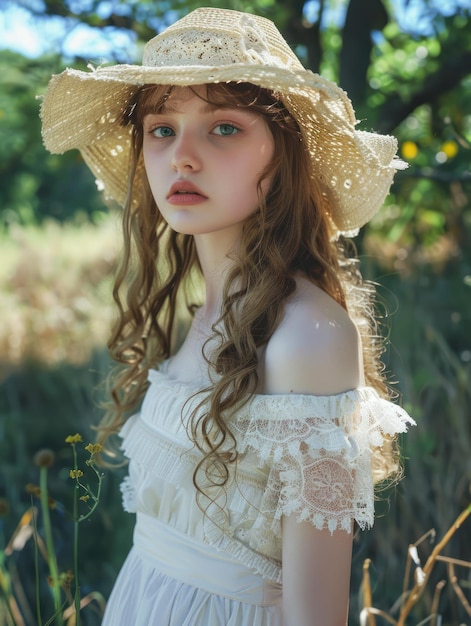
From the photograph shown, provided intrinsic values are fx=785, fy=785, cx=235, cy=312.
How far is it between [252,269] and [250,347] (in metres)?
0.21

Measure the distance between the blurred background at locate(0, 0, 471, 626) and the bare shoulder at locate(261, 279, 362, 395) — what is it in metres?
0.40

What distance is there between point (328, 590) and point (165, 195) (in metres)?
0.81

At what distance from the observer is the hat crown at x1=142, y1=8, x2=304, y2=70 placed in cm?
152

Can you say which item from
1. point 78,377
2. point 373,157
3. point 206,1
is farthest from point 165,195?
point 78,377

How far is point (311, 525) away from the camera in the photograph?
1.36 m

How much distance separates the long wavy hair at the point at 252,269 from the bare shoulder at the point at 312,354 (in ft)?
0.16

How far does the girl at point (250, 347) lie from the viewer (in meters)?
1.37

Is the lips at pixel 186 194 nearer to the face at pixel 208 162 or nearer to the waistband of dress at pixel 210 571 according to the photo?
the face at pixel 208 162

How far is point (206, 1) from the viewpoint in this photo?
8.05 ft

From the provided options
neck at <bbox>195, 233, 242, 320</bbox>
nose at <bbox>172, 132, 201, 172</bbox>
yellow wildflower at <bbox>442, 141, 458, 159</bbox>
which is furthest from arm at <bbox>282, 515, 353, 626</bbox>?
yellow wildflower at <bbox>442, 141, 458, 159</bbox>

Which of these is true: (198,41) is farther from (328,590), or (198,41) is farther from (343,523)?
(328,590)

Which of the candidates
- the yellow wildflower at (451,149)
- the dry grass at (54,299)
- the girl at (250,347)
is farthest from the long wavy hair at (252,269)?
the dry grass at (54,299)

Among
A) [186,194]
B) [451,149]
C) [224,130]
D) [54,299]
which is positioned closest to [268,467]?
[186,194]

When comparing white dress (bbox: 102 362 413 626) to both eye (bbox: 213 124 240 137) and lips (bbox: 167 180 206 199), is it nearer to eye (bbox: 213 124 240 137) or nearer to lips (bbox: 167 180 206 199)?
lips (bbox: 167 180 206 199)
